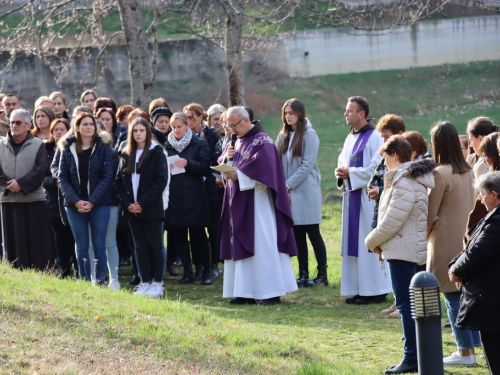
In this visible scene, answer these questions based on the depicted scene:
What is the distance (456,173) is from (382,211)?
0.73 metres

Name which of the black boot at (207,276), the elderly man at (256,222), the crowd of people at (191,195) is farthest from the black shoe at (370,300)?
the black boot at (207,276)

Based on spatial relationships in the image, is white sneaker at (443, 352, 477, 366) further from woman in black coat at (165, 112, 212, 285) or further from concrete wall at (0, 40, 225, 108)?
concrete wall at (0, 40, 225, 108)

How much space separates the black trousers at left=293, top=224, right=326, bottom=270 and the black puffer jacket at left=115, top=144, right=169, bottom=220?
202 cm

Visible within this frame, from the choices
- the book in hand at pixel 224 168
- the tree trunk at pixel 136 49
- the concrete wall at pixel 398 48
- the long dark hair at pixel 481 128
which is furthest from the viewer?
the concrete wall at pixel 398 48

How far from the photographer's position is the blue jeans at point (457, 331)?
751 centimetres

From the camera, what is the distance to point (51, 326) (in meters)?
7.53

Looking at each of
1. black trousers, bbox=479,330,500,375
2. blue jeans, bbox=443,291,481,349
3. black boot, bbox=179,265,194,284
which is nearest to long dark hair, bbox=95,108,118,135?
black boot, bbox=179,265,194,284

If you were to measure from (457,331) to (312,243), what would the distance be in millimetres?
4517

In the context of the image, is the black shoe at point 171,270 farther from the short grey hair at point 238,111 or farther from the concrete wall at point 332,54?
the concrete wall at point 332,54

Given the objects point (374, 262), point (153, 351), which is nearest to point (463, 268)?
point (153, 351)

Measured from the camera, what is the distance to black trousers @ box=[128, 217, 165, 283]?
11.2 meters

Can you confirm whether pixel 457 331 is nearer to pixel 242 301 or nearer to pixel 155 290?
pixel 242 301

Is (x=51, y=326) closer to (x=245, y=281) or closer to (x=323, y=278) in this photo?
(x=245, y=281)

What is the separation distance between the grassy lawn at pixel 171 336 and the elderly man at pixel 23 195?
128 centimetres
